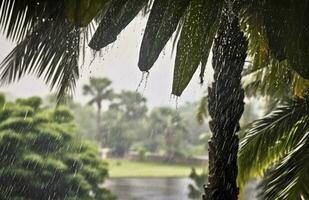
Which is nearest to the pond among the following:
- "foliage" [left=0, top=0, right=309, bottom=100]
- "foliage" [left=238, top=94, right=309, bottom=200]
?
"foliage" [left=238, top=94, right=309, bottom=200]

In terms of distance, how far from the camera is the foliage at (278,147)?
14.1ft

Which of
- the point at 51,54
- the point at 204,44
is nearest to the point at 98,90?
the point at 51,54

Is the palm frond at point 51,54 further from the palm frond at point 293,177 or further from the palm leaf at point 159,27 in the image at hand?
the palm frond at point 293,177

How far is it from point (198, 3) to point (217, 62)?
436mm

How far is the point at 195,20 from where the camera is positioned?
10.4 feet

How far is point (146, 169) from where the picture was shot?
17.4 m

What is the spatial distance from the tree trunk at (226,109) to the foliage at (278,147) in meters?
0.95

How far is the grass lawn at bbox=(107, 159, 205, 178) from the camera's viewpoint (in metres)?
16.9

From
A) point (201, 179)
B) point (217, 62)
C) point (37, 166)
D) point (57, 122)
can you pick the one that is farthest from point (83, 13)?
point (201, 179)

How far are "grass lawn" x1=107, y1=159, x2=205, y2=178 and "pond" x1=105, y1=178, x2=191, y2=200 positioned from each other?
161 millimetres

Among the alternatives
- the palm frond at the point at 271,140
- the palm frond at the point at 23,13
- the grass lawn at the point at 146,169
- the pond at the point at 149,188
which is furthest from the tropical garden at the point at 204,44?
the grass lawn at the point at 146,169

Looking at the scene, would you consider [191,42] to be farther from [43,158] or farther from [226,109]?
[43,158]

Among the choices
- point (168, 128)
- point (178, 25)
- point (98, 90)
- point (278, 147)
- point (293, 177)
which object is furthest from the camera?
point (168, 128)

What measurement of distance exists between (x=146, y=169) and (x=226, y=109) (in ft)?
46.4
